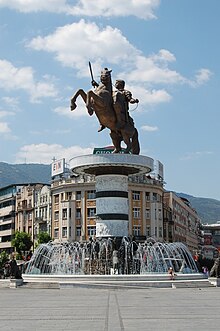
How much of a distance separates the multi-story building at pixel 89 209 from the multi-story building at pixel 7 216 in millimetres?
20250

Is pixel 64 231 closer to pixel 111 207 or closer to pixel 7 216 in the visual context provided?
pixel 7 216

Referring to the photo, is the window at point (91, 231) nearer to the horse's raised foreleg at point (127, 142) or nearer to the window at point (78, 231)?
the window at point (78, 231)

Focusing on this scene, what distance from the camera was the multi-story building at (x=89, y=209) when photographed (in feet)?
262

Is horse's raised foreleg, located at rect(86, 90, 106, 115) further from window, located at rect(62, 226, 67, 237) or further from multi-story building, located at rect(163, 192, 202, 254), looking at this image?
multi-story building, located at rect(163, 192, 202, 254)

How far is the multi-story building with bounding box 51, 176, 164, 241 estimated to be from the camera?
3142 inches

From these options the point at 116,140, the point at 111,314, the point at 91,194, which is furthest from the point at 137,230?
the point at 111,314

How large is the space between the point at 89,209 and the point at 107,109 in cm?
4978

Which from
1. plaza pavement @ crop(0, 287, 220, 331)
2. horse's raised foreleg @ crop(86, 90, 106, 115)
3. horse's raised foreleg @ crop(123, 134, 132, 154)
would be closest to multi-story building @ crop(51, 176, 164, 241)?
horse's raised foreleg @ crop(123, 134, 132, 154)

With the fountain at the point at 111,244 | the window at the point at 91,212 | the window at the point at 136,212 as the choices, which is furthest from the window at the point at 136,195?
the fountain at the point at 111,244

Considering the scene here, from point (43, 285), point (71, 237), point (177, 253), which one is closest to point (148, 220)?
point (71, 237)

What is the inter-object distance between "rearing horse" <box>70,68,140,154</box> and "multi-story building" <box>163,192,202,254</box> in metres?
57.2

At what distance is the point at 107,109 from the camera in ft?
103

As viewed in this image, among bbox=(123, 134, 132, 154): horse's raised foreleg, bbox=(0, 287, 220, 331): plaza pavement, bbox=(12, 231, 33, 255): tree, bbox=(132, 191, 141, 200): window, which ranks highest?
bbox=(132, 191, 141, 200): window

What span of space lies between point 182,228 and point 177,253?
7680 cm
